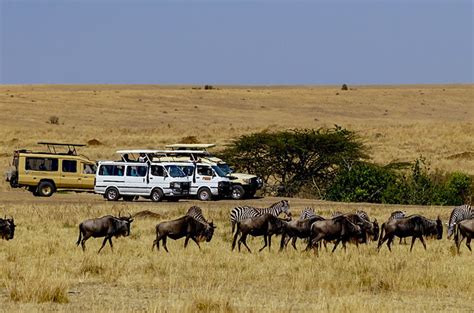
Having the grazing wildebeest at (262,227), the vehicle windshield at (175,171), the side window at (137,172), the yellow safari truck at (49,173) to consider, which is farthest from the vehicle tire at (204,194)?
the grazing wildebeest at (262,227)

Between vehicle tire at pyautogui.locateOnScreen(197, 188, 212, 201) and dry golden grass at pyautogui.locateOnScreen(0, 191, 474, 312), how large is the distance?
16.4 metres

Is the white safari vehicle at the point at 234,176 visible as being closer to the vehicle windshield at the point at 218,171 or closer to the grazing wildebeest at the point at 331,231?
the vehicle windshield at the point at 218,171

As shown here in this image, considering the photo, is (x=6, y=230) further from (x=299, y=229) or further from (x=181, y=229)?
(x=299, y=229)

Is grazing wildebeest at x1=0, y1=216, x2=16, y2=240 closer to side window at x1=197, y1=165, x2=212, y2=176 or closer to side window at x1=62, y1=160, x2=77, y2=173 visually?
side window at x1=197, y1=165, x2=212, y2=176

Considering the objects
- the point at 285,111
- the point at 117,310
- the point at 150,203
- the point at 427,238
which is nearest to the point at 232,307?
the point at 117,310

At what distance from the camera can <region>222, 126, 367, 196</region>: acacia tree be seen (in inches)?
1966

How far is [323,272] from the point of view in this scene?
65.2ft

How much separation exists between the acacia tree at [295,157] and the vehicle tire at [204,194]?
19.1ft

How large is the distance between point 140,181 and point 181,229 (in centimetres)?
2049

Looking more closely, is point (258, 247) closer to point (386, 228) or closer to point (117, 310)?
point (386, 228)

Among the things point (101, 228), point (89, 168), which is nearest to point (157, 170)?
point (89, 168)

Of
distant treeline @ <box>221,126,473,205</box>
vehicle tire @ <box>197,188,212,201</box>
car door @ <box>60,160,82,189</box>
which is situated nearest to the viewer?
vehicle tire @ <box>197,188,212,201</box>

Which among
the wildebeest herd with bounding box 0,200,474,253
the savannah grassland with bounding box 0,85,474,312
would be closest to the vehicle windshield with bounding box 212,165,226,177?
the savannah grassland with bounding box 0,85,474,312

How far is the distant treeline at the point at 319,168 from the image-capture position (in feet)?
149
